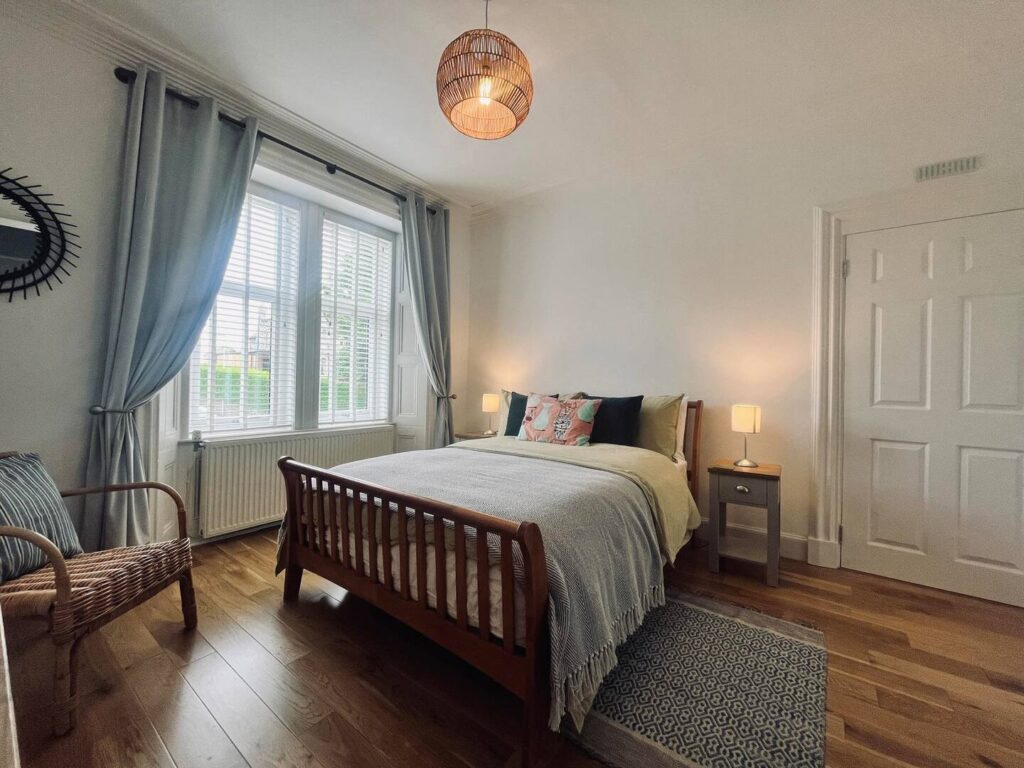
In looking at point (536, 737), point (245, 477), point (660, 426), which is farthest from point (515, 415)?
point (536, 737)

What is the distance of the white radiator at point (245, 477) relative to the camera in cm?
263

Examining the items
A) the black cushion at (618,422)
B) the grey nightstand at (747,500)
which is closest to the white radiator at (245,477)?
the black cushion at (618,422)

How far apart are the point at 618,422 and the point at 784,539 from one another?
126 centimetres

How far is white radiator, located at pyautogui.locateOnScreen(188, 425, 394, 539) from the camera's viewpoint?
2.63m

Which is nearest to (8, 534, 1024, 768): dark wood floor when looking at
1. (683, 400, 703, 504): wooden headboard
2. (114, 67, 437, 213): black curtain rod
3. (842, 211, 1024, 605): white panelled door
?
(842, 211, 1024, 605): white panelled door

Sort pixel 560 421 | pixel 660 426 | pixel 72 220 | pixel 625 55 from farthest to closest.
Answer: pixel 560 421 → pixel 660 426 → pixel 625 55 → pixel 72 220

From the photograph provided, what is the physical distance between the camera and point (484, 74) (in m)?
1.70

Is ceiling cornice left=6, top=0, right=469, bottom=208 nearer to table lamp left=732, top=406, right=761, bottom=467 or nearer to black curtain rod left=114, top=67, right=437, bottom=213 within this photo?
black curtain rod left=114, top=67, right=437, bottom=213

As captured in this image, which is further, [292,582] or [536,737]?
[292,582]

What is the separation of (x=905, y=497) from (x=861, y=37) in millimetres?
2373

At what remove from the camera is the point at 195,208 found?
2.31m

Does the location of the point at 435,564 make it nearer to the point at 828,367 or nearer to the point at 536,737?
the point at 536,737

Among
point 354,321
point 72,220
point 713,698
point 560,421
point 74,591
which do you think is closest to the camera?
point 74,591

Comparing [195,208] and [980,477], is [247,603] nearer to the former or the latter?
[195,208]
